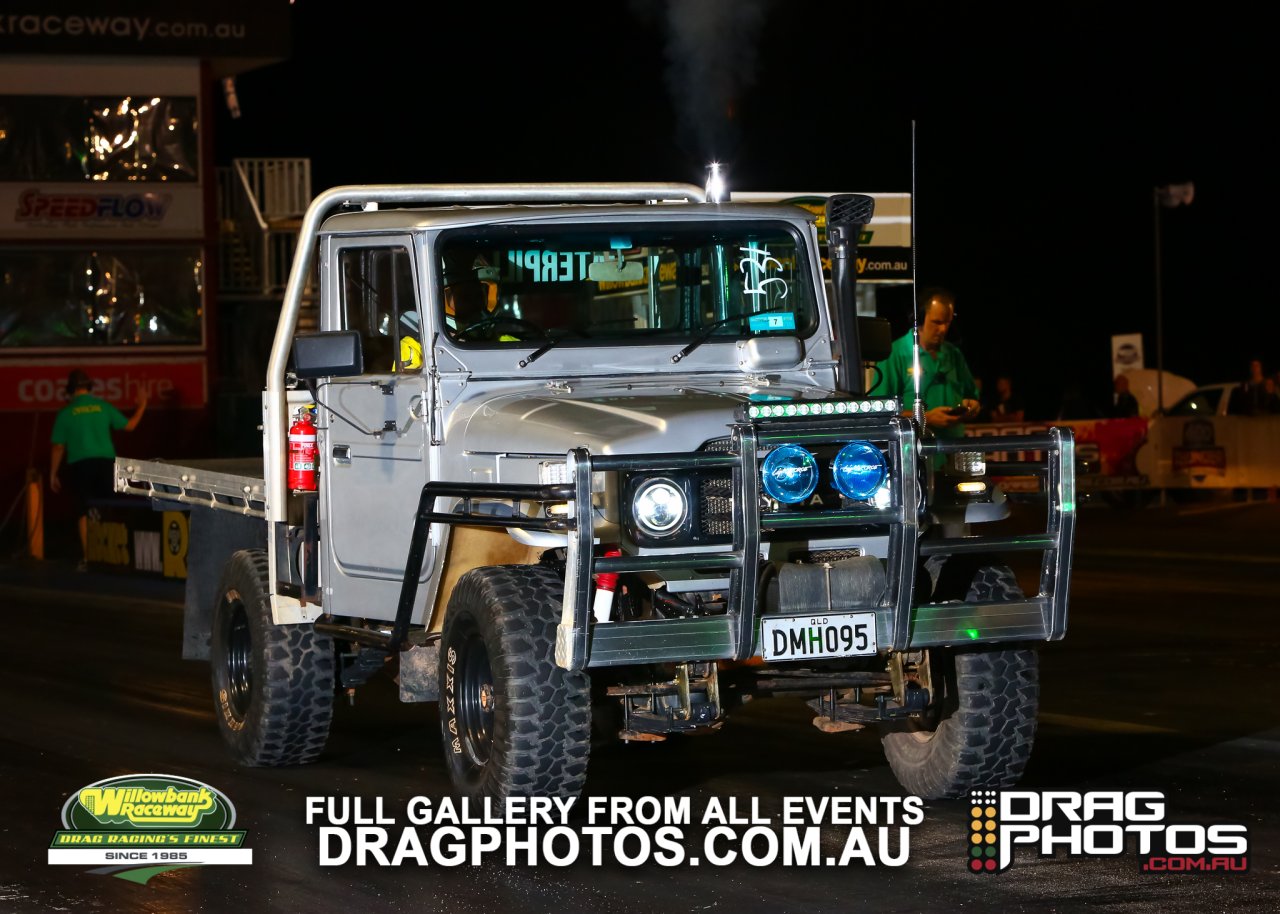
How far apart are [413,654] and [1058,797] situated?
8.30 ft

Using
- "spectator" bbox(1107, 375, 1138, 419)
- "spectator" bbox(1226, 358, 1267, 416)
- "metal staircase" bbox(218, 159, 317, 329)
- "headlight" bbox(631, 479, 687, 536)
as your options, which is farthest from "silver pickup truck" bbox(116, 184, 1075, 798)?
"metal staircase" bbox(218, 159, 317, 329)

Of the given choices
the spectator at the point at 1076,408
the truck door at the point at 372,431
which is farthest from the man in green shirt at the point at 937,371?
the spectator at the point at 1076,408

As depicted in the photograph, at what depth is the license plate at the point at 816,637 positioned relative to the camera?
713 cm

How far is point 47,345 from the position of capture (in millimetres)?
30969

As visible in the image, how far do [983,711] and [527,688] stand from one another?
168 centimetres

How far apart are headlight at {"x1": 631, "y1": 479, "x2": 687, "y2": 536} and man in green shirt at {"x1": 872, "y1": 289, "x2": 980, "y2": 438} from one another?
13.7 ft

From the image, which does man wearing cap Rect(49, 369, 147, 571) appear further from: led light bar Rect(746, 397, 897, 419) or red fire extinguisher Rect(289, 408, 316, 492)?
led light bar Rect(746, 397, 897, 419)

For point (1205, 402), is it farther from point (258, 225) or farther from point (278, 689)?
point (278, 689)

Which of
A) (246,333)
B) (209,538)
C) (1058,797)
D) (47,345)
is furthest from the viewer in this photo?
(246,333)

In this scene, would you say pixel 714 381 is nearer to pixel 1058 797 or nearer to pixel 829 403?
pixel 829 403

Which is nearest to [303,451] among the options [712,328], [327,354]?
[327,354]

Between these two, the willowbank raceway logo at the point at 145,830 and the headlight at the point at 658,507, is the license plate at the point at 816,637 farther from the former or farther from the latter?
the willowbank raceway logo at the point at 145,830

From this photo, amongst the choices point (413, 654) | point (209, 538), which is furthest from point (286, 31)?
point (413, 654)

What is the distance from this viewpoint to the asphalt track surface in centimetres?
681
